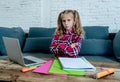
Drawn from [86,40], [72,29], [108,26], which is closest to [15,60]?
[72,29]

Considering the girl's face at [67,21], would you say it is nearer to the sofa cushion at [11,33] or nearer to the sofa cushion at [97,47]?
the sofa cushion at [97,47]

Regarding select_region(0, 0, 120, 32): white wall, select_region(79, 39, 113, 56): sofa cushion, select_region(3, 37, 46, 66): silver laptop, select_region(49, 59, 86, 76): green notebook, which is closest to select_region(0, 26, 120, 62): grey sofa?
select_region(79, 39, 113, 56): sofa cushion

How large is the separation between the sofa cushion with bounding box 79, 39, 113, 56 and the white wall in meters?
0.50

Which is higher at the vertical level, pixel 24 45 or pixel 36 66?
pixel 36 66

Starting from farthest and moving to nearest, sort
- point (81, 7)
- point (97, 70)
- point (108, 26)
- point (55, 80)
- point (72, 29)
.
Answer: point (81, 7) < point (108, 26) < point (72, 29) < point (97, 70) < point (55, 80)

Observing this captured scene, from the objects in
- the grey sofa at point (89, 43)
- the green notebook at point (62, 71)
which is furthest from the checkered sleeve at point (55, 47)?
the green notebook at point (62, 71)

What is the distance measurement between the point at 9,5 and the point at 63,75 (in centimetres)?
260

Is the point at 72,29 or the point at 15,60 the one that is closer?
the point at 15,60

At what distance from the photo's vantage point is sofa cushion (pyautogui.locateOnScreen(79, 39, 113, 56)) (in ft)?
8.16

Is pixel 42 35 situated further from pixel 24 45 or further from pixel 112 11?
pixel 112 11

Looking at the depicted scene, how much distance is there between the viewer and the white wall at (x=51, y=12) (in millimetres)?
2918

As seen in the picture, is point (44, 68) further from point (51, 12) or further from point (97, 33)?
point (51, 12)

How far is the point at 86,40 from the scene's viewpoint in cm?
257

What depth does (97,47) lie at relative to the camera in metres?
2.50
